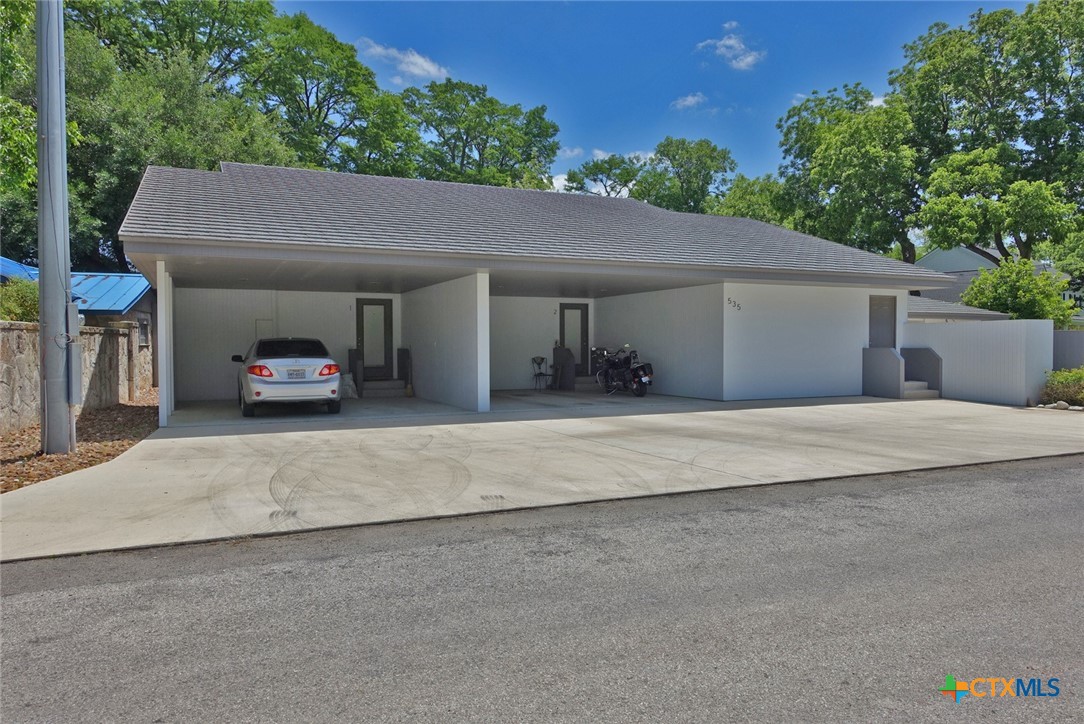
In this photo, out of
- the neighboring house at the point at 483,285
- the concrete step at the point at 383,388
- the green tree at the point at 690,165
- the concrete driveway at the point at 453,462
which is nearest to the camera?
the concrete driveway at the point at 453,462

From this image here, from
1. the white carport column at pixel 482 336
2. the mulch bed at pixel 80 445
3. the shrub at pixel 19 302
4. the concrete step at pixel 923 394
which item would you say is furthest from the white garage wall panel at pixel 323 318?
the concrete step at pixel 923 394

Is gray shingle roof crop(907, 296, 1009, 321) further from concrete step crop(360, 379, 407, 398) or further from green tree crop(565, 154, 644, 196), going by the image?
green tree crop(565, 154, 644, 196)

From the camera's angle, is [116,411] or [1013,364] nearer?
[116,411]

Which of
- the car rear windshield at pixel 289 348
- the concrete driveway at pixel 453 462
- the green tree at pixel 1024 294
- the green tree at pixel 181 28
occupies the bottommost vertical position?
the concrete driveway at pixel 453 462

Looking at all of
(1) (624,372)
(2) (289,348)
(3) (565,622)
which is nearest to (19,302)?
(2) (289,348)

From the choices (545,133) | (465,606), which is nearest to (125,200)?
(465,606)

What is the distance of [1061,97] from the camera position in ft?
81.9

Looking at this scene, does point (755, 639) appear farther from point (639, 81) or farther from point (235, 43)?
point (235, 43)

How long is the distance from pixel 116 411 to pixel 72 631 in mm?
10738

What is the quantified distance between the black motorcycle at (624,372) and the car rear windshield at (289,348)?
740 cm

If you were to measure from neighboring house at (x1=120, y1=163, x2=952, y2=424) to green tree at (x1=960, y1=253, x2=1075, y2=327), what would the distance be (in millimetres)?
4336

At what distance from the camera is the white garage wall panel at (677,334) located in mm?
15062

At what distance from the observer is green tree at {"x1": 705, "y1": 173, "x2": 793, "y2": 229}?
33.8 meters

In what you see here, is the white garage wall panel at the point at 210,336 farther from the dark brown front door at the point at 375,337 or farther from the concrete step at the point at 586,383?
the concrete step at the point at 586,383
